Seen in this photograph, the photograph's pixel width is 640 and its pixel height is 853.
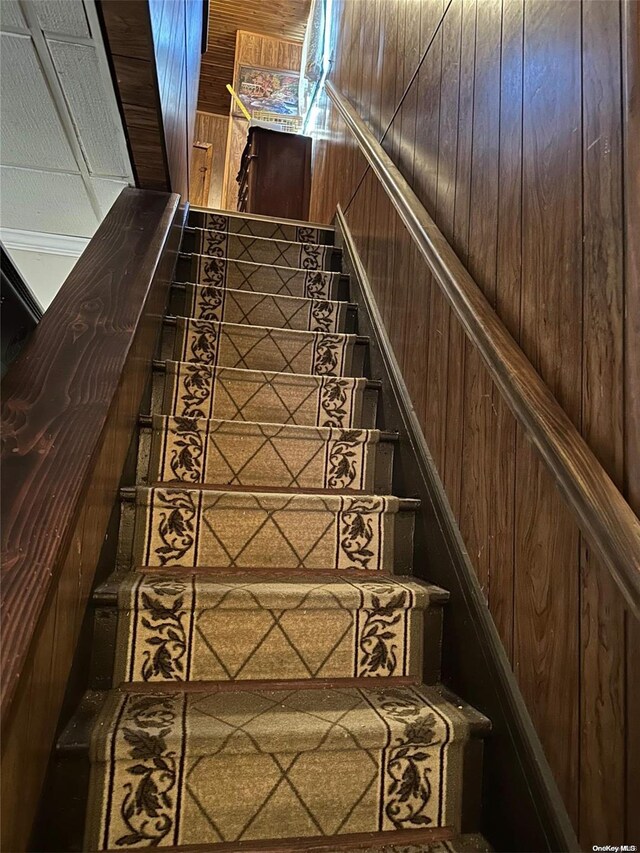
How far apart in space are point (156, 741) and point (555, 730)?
2.21 ft

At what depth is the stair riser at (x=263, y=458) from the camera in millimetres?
1593

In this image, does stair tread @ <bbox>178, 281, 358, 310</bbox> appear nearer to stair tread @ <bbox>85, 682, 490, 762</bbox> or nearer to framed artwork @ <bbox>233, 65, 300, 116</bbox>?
stair tread @ <bbox>85, 682, 490, 762</bbox>

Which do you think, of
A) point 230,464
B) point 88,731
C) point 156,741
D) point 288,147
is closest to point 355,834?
point 156,741

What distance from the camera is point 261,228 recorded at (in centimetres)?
298

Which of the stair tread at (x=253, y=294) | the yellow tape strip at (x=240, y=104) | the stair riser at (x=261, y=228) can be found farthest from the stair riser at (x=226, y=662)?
the yellow tape strip at (x=240, y=104)

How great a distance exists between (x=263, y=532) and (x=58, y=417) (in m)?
0.66

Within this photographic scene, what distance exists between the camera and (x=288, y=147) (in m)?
4.36

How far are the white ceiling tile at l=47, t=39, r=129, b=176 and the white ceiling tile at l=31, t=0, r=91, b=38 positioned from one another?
0.04m

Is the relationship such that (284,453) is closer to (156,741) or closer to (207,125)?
(156,741)

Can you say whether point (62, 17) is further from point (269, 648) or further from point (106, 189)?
point (269, 648)

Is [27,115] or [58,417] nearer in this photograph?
[58,417]

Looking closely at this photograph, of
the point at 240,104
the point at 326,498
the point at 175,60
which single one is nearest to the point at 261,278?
the point at 175,60

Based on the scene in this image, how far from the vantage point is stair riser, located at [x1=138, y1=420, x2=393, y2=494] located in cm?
159

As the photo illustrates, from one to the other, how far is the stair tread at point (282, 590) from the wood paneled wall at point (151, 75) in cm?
117
